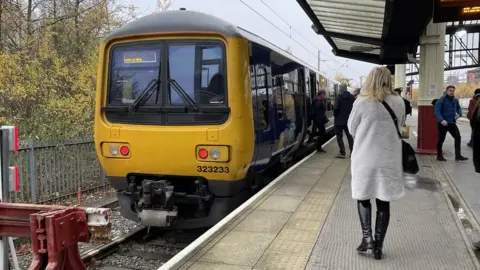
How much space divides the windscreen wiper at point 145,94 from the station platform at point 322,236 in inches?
77.2

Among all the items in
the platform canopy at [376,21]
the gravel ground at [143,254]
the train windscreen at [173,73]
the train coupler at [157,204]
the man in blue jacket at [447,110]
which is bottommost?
Answer: the gravel ground at [143,254]

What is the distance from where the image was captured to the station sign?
23.3 ft

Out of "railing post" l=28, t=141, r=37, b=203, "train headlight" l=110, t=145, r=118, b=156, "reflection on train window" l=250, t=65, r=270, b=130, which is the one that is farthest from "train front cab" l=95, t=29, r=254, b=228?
"railing post" l=28, t=141, r=37, b=203

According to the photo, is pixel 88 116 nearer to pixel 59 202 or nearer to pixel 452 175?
pixel 59 202

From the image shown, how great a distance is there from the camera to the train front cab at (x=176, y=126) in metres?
5.66

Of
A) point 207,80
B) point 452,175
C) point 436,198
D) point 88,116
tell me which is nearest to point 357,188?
point 207,80

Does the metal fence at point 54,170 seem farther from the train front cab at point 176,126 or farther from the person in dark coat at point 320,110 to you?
the person in dark coat at point 320,110

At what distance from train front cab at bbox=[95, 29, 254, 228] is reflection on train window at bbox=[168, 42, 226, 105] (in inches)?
0.5

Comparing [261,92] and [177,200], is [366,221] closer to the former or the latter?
[177,200]

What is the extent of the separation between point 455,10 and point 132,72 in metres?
5.32

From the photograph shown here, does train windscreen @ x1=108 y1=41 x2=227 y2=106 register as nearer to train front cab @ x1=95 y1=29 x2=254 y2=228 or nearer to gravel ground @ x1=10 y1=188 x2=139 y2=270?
train front cab @ x1=95 y1=29 x2=254 y2=228

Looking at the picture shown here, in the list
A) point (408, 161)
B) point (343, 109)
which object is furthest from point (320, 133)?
point (408, 161)

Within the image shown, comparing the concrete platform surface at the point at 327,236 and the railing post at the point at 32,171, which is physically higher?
the railing post at the point at 32,171

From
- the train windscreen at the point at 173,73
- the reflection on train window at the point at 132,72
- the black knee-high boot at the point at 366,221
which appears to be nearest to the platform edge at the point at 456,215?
the black knee-high boot at the point at 366,221
